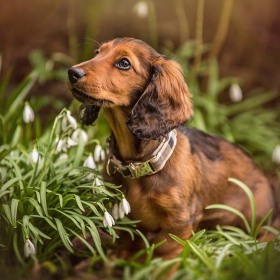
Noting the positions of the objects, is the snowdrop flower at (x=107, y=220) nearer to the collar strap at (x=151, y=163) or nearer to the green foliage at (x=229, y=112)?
the collar strap at (x=151, y=163)

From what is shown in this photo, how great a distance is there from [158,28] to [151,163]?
12.3 feet

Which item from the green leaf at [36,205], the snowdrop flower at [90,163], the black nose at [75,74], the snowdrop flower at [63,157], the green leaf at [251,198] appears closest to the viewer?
the black nose at [75,74]

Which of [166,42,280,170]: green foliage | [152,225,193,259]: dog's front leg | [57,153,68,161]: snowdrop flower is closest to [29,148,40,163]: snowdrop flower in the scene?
[57,153,68,161]: snowdrop flower

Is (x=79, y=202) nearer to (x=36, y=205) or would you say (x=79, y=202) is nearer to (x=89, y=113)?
(x=36, y=205)

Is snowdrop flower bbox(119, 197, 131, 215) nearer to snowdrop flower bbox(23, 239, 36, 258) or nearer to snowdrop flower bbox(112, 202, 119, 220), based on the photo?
snowdrop flower bbox(112, 202, 119, 220)

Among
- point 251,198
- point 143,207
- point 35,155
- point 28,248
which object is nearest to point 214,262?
point 143,207

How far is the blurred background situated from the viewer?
24.2ft

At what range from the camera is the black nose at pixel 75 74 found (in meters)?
3.71

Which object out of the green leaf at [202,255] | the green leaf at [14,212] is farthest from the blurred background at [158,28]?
the green leaf at [202,255]

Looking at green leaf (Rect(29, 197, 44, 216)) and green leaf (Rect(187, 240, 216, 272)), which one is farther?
green leaf (Rect(29, 197, 44, 216))

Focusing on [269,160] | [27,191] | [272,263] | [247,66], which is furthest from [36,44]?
[272,263]

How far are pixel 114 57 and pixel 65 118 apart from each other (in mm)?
813

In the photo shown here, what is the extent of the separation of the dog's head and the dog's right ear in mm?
374

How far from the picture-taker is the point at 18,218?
4.25m
